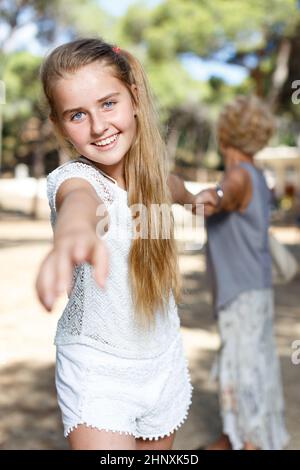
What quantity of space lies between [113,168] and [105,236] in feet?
0.73

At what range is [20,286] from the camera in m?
8.98

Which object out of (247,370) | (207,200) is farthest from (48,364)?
(207,200)

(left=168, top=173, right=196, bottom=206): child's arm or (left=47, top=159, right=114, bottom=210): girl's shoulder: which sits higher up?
(left=47, top=159, right=114, bottom=210): girl's shoulder

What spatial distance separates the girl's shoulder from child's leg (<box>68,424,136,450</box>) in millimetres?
544

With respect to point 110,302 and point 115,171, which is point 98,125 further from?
point 110,302

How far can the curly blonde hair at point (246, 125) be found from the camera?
11.3 feet

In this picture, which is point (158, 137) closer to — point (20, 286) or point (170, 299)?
point (170, 299)

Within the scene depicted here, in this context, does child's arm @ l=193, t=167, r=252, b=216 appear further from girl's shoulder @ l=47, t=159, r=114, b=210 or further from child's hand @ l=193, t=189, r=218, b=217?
girl's shoulder @ l=47, t=159, r=114, b=210

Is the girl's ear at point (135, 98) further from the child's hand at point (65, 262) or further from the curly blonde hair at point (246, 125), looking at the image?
the curly blonde hair at point (246, 125)

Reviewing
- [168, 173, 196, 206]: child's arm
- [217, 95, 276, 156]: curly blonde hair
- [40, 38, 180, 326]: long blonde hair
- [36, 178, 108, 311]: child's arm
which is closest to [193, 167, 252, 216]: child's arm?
[217, 95, 276, 156]: curly blonde hair

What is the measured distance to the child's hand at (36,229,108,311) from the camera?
100 centimetres

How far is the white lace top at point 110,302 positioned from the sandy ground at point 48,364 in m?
0.37

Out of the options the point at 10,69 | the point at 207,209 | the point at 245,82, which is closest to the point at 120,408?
the point at 207,209

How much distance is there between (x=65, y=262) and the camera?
3.34ft
